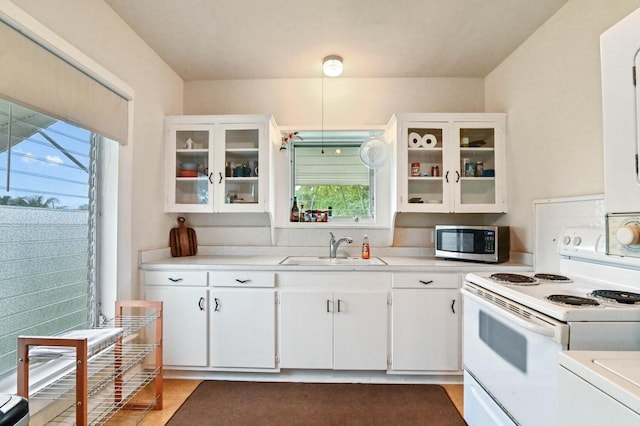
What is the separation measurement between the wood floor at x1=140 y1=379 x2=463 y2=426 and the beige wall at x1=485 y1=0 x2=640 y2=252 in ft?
3.87

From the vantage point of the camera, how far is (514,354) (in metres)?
1.21

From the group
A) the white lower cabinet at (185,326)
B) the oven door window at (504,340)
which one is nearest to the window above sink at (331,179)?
the white lower cabinet at (185,326)

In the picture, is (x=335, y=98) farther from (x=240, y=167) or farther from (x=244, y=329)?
(x=244, y=329)

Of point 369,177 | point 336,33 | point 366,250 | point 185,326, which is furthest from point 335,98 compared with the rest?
point 185,326

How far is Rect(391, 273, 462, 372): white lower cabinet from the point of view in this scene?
216 centimetres

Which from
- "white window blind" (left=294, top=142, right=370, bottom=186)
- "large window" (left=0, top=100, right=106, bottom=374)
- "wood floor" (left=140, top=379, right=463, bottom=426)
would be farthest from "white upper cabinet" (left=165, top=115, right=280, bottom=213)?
"wood floor" (left=140, top=379, right=463, bottom=426)

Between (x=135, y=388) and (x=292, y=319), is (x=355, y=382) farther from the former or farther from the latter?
(x=135, y=388)

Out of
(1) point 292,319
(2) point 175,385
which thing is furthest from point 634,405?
(2) point 175,385

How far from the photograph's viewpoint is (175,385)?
218 centimetres

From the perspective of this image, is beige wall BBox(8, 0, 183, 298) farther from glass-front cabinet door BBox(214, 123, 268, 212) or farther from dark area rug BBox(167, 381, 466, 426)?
dark area rug BBox(167, 381, 466, 426)

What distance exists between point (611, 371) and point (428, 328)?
1503 millimetres

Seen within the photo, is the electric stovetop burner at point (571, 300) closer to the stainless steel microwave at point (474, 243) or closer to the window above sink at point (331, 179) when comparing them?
the stainless steel microwave at point (474, 243)

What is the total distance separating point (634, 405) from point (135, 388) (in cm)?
254

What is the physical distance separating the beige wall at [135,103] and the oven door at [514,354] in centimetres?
222
